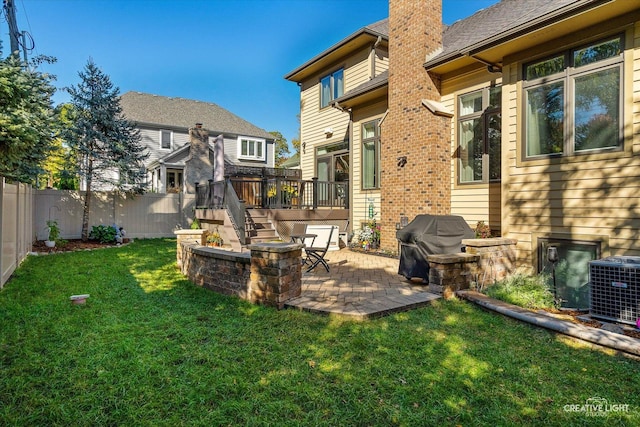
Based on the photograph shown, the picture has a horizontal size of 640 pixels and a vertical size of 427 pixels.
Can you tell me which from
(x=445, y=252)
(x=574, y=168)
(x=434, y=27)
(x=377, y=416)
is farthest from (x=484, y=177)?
(x=377, y=416)

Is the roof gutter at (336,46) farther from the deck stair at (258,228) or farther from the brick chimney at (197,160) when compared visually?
the deck stair at (258,228)

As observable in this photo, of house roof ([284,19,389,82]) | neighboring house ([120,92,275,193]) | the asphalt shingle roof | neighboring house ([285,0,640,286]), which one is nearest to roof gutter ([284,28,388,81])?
house roof ([284,19,389,82])

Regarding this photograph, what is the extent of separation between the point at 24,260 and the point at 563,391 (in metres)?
10.5

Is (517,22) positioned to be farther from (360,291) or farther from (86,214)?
(86,214)

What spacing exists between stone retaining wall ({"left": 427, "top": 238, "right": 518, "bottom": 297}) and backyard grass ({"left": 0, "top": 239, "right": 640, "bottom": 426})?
0.51 meters

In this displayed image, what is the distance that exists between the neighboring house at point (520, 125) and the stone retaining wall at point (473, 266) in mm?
459

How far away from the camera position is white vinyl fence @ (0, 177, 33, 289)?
551cm

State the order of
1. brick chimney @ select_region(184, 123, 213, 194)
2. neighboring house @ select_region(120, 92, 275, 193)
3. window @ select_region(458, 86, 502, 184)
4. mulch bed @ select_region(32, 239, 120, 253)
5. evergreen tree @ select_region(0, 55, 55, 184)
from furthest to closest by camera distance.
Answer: neighboring house @ select_region(120, 92, 275, 193) → brick chimney @ select_region(184, 123, 213, 194) → mulch bed @ select_region(32, 239, 120, 253) → window @ select_region(458, 86, 502, 184) → evergreen tree @ select_region(0, 55, 55, 184)

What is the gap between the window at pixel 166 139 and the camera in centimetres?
2308

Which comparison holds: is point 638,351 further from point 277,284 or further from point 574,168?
point 277,284

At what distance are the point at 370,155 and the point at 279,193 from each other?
3.16 metres

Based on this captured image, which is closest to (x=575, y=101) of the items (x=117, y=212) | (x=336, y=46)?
(x=336, y=46)

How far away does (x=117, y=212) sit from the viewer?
13.5 metres

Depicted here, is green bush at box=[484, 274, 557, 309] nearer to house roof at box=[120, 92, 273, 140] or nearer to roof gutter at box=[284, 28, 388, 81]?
roof gutter at box=[284, 28, 388, 81]
